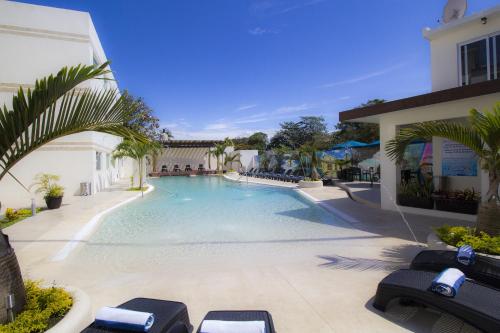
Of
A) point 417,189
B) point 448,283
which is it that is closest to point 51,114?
point 448,283

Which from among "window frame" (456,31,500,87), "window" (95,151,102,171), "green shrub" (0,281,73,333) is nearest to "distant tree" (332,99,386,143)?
"window frame" (456,31,500,87)

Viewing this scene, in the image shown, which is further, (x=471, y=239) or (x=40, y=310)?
(x=471, y=239)

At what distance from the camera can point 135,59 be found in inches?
992

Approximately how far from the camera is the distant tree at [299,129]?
191ft

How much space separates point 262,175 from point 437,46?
59.0 ft

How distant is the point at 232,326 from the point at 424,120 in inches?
346

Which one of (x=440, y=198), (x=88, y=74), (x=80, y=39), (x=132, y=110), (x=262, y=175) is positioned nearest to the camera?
(x=88, y=74)

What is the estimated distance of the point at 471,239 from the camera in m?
4.60

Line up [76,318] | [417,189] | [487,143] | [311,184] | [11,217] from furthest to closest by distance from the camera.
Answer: [311,184], [11,217], [417,189], [487,143], [76,318]

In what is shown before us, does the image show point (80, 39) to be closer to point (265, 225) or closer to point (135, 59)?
point (135, 59)

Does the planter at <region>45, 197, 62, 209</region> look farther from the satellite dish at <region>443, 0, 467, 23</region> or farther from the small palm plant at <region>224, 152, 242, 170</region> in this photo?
the small palm plant at <region>224, 152, 242, 170</region>

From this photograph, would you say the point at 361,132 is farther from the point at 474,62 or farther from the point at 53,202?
the point at 53,202

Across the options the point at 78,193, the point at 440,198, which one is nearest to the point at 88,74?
the point at 440,198

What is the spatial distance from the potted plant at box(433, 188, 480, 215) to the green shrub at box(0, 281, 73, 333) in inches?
366
